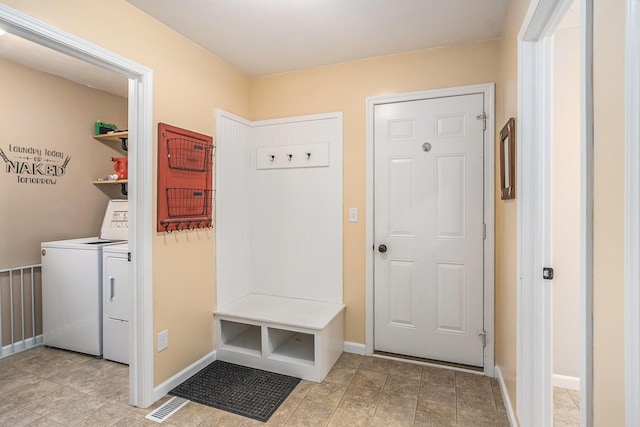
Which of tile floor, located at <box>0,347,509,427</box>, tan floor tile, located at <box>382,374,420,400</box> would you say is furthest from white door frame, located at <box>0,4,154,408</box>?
tan floor tile, located at <box>382,374,420,400</box>

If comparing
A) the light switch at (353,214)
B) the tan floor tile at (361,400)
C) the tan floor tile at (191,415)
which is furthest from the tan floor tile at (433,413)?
the light switch at (353,214)

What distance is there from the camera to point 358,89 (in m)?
2.72

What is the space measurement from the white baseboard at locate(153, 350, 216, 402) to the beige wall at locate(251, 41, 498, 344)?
113 centimetres

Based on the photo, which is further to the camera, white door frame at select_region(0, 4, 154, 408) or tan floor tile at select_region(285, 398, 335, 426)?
white door frame at select_region(0, 4, 154, 408)

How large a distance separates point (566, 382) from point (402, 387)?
1.10m

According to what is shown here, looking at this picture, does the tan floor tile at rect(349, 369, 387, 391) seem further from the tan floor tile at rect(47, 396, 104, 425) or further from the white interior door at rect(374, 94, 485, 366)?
the tan floor tile at rect(47, 396, 104, 425)

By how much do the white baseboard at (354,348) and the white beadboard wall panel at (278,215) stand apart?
14.7 inches

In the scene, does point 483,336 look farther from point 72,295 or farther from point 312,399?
point 72,295

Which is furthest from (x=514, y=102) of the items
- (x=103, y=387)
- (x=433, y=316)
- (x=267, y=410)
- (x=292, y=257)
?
(x=103, y=387)

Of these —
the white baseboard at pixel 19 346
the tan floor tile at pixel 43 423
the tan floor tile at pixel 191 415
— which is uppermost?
the white baseboard at pixel 19 346

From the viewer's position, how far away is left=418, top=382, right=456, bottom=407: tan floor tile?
2.08m

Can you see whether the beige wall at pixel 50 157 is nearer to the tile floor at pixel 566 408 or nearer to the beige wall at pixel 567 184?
the beige wall at pixel 567 184

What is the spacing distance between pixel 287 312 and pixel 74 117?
Answer: 109 inches

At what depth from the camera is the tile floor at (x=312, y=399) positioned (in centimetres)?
190
